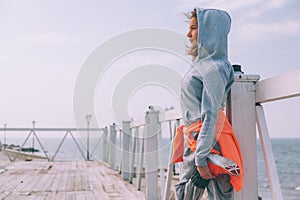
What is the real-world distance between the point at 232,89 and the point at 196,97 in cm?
20

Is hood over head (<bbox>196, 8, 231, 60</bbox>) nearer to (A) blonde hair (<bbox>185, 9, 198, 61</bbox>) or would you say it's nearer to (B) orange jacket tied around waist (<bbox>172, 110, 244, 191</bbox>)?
(A) blonde hair (<bbox>185, 9, 198, 61</bbox>)

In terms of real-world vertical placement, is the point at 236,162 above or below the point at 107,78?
below

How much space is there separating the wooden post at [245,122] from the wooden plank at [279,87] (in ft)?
0.14

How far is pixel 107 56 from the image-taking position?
9.20 feet

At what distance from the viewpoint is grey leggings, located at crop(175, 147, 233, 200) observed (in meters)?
1.39

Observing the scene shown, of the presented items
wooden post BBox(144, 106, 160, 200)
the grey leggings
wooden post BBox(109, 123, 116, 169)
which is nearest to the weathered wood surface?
wooden post BBox(144, 106, 160, 200)

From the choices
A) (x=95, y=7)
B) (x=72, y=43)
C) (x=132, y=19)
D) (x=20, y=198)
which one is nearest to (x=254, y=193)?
(x=132, y=19)

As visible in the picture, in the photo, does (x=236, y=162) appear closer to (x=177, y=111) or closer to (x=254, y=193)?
(x=254, y=193)

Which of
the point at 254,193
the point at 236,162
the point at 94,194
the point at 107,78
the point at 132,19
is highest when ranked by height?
the point at 132,19

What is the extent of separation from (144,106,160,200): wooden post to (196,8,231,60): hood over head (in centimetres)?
179

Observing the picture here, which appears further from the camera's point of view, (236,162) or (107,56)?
(107,56)

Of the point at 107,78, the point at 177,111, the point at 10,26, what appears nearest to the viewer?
the point at 177,111

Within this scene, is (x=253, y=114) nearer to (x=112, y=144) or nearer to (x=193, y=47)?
(x=193, y=47)

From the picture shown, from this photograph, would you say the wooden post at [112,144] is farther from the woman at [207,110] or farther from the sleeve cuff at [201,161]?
the sleeve cuff at [201,161]
